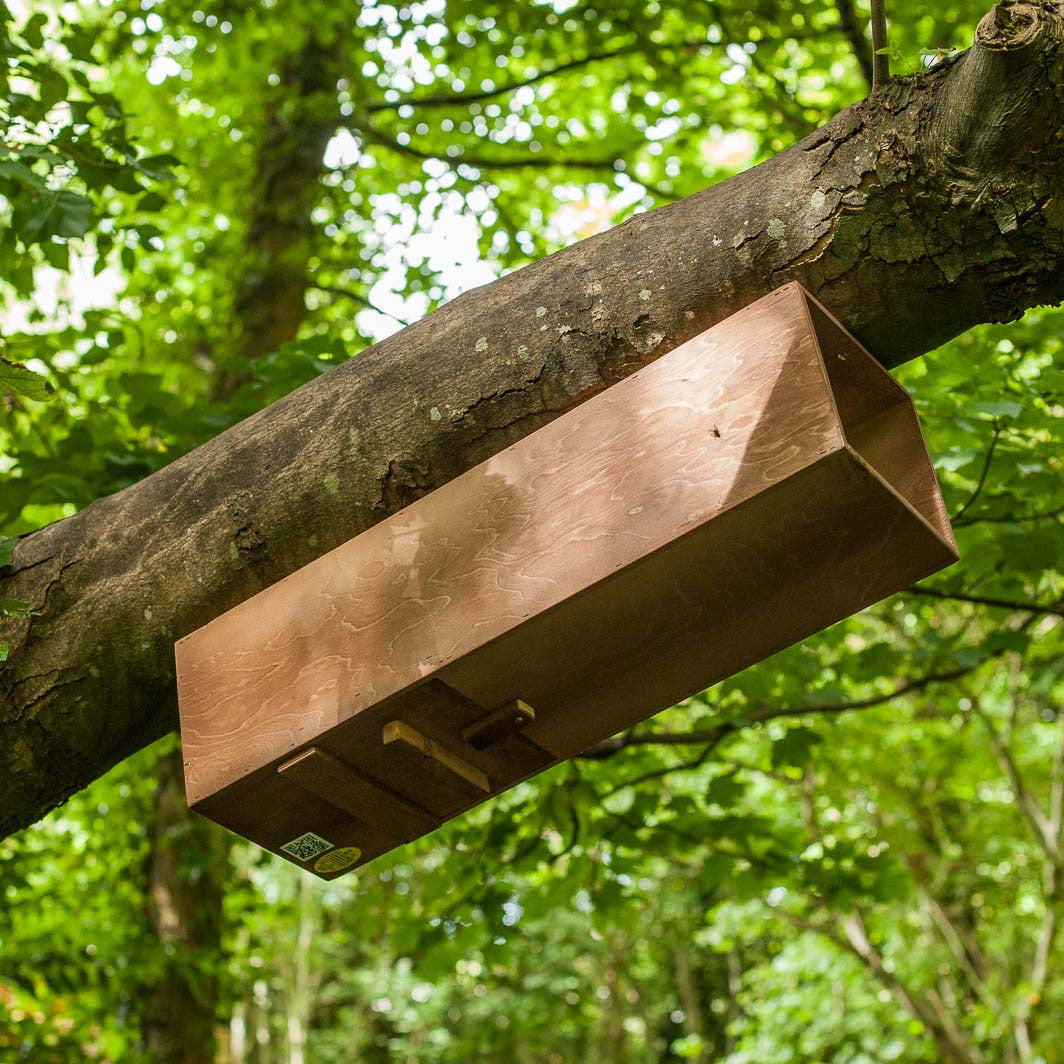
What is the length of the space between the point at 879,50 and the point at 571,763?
2.07 m

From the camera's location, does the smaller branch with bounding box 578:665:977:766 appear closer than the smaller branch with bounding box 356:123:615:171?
Yes

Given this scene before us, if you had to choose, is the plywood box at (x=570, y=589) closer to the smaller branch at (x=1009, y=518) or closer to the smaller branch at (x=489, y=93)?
the smaller branch at (x=1009, y=518)

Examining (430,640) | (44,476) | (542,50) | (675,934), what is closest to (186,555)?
(430,640)

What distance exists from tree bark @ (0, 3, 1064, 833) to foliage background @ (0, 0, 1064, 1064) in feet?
0.59

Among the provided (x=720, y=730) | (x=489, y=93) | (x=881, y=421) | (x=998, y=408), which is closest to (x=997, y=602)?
(x=998, y=408)

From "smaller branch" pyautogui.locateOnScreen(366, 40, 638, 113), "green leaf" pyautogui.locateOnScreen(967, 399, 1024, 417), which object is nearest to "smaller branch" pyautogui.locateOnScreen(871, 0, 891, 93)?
"green leaf" pyautogui.locateOnScreen(967, 399, 1024, 417)

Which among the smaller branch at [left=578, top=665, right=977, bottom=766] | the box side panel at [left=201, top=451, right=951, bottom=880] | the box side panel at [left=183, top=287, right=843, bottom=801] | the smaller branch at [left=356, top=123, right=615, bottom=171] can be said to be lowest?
the box side panel at [left=201, top=451, right=951, bottom=880]

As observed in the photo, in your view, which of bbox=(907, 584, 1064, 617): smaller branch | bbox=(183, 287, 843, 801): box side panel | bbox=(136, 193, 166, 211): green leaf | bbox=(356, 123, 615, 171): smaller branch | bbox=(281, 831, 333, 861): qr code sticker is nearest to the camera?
bbox=(183, 287, 843, 801): box side panel

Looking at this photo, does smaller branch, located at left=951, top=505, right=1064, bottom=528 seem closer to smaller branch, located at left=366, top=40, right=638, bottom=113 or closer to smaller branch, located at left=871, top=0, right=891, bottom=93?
smaller branch, located at left=871, top=0, right=891, bottom=93

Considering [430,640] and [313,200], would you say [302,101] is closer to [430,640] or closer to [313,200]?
[313,200]

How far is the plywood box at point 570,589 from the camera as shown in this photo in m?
1.32

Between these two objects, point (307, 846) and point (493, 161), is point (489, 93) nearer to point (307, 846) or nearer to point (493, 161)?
point (493, 161)

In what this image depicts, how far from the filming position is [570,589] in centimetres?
136

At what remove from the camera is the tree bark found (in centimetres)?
132
